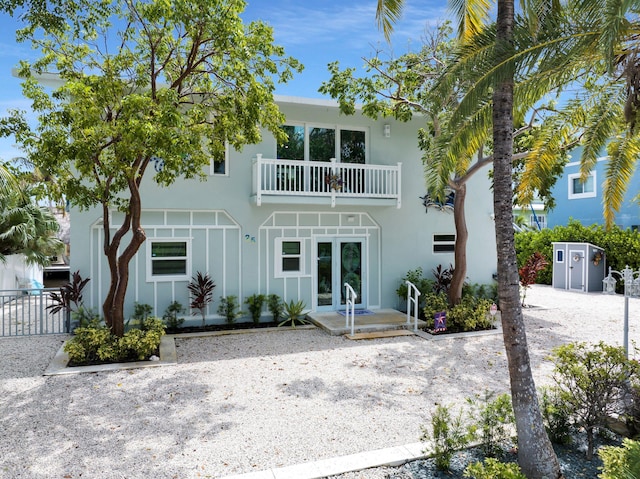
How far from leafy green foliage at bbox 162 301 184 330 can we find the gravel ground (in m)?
1.01

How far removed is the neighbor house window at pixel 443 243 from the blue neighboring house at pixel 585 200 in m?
10.1

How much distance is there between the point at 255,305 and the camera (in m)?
11.7

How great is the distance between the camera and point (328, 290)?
12.8 metres

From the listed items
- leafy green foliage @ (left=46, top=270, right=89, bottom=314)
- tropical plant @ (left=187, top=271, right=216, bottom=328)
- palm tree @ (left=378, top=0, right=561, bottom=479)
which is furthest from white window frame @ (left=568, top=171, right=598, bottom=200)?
leafy green foliage @ (left=46, top=270, right=89, bottom=314)

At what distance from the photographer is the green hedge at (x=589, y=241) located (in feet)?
57.4

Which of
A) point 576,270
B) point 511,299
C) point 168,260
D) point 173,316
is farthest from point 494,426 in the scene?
point 576,270

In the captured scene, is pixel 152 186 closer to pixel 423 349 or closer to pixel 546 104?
pixel 423 349

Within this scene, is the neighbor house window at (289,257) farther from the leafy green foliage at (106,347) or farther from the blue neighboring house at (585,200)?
the blue neighboring house at (585,200)

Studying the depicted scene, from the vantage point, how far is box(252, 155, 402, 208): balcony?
11562mm

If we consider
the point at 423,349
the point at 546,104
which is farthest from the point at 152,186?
the point at 546,104

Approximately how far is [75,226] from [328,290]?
267 inches

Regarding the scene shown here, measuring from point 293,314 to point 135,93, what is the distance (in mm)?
6602

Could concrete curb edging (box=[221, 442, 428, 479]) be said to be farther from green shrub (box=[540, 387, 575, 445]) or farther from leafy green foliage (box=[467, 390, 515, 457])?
green shrub (box=[540, 387, 575, 445])

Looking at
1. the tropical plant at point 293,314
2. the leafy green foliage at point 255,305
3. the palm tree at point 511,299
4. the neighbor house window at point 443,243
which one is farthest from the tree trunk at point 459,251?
the palm tree at point 511,299
